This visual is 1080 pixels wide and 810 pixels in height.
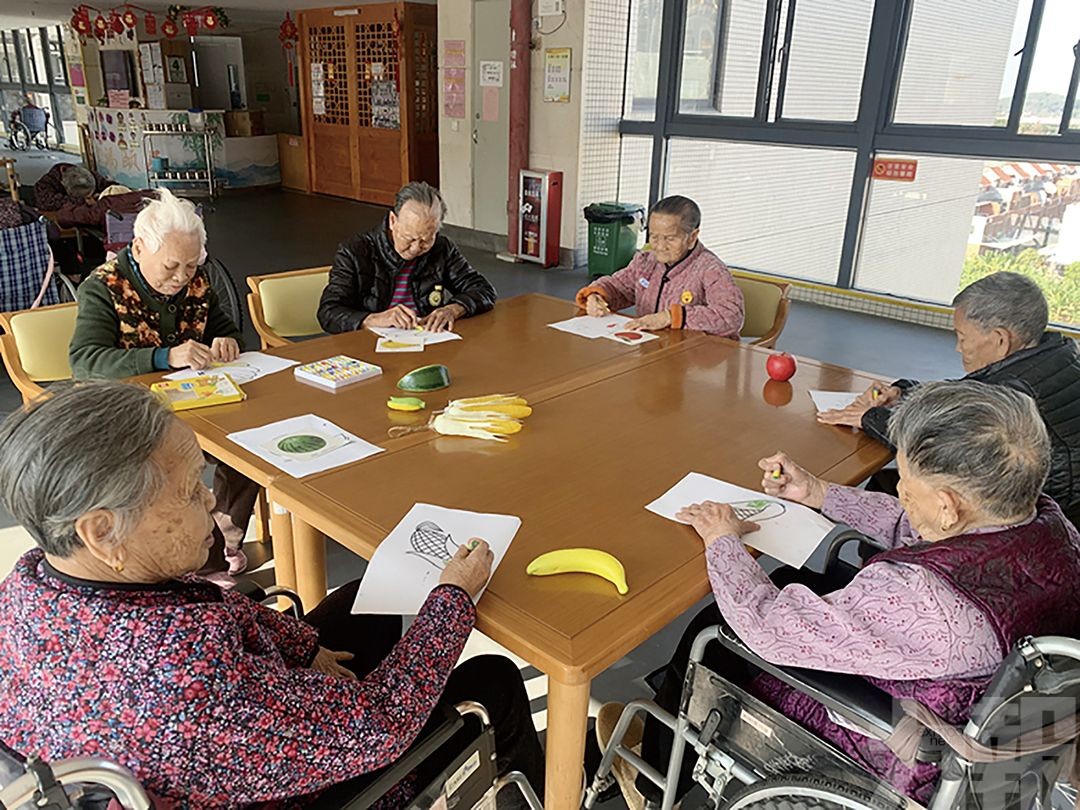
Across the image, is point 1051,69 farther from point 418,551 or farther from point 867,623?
point 418,551

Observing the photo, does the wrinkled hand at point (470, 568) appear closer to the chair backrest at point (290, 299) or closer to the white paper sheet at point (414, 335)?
the white paper sheet at point (414, 335)

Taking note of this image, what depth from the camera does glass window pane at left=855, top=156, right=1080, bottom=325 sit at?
5.39 m

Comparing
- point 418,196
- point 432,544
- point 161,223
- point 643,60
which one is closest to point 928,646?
point 432,544

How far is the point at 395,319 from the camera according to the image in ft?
9.09

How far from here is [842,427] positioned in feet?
6.79

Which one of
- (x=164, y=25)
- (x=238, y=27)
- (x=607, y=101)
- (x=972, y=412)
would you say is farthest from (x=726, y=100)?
(x=238, y=27)

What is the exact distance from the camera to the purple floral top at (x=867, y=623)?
3.63 feet

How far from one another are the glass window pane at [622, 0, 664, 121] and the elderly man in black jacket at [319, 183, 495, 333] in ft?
14.9

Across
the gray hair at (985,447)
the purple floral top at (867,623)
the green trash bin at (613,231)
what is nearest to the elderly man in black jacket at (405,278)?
the purple floral top at (867,623)

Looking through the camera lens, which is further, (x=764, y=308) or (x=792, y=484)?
(x=764, y=308)

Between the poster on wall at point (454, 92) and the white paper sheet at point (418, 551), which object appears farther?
the poster on wall at point (454, 92)

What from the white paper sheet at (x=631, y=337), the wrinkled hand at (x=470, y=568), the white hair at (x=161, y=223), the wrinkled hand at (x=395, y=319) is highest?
the white hair at (x=161, y=223)

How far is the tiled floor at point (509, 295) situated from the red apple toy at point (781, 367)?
799mm

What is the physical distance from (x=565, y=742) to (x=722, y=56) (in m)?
6.49
